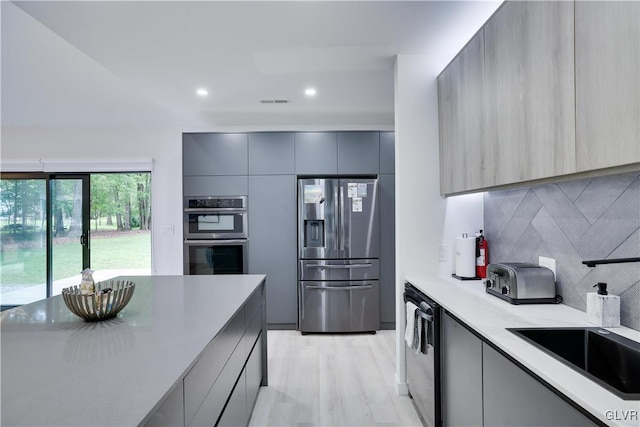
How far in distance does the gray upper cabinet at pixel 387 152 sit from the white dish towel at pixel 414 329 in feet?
6.88

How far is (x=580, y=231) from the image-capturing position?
1.63 meters

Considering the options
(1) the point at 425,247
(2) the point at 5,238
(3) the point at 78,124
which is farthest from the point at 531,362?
(2) the point at 5,238

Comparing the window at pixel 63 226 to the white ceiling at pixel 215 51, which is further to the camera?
the window at pixel 63 226

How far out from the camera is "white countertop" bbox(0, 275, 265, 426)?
77 centimetres

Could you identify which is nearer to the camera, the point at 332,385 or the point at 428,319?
the point at 428,319

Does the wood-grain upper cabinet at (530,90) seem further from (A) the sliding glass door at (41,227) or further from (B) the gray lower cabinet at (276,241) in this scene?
(A) the sliding glass door at (41,227)

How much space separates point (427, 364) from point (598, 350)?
3.06 feet

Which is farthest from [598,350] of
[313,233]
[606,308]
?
[313,233]

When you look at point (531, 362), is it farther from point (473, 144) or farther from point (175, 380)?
point (473, 144)

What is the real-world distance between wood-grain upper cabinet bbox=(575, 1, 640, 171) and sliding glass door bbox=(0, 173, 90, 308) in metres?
5.50

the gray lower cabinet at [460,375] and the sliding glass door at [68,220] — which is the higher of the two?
the sliding glass door at [68,220]

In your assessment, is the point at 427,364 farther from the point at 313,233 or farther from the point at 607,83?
the point at 313,233

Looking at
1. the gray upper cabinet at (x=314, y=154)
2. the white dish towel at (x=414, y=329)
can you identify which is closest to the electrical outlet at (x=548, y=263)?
the white dish towel at (x=414, y=329)

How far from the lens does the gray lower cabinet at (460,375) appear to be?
4.73ft
